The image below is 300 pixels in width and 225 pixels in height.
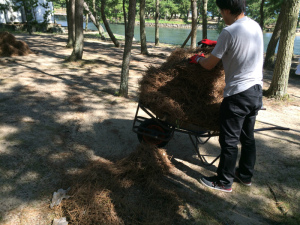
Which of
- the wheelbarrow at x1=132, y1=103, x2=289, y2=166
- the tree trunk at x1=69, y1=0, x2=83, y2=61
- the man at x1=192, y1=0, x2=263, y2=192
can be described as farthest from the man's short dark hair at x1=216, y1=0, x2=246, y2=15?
the tree trunk at x1=69, y1=0, x2=83, y2=61

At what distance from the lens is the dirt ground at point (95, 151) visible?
101 inches

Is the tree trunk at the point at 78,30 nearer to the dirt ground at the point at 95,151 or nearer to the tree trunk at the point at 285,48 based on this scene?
the dirt ground at the point at 95,151

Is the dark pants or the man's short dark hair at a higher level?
the man's short dark hair

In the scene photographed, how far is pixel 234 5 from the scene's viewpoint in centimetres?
234

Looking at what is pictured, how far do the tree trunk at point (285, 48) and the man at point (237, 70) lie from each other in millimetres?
4224

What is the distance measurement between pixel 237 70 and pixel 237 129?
2.06ft

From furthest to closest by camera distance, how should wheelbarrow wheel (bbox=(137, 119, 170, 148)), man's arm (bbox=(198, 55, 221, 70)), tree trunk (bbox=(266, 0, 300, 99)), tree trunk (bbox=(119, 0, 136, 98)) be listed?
tree trunk (bbox=(266, 0, 300, 99)), tree trunk (bbox=(119, 0, 136, 98)), wheelbarrow wheel (bbox=(137, 119, 170, 148)), man's arm (bbox=(198, 55, 221, 70))

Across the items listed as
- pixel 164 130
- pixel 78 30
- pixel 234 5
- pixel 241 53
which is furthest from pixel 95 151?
pixel 78 30

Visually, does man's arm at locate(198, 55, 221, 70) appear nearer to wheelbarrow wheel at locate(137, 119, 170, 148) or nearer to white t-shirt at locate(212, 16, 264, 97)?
white t-shirt at locate(212, 16, 264, 97)

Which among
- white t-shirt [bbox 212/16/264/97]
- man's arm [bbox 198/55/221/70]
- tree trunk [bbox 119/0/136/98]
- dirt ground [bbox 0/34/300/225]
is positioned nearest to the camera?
white t-shirt [bbox 212/16/264/97]

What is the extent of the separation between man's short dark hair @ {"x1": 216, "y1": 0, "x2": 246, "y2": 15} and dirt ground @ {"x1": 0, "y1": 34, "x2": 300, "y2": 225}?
6.59ft

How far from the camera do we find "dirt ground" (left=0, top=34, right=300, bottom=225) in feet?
8.43

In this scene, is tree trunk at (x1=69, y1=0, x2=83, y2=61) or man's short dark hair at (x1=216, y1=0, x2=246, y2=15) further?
tree trunk at (x1=69, y1=0, x2=83, y2=61)

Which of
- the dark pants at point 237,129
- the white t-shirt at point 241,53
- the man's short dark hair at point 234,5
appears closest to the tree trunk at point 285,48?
the dark pants at point 237,129
